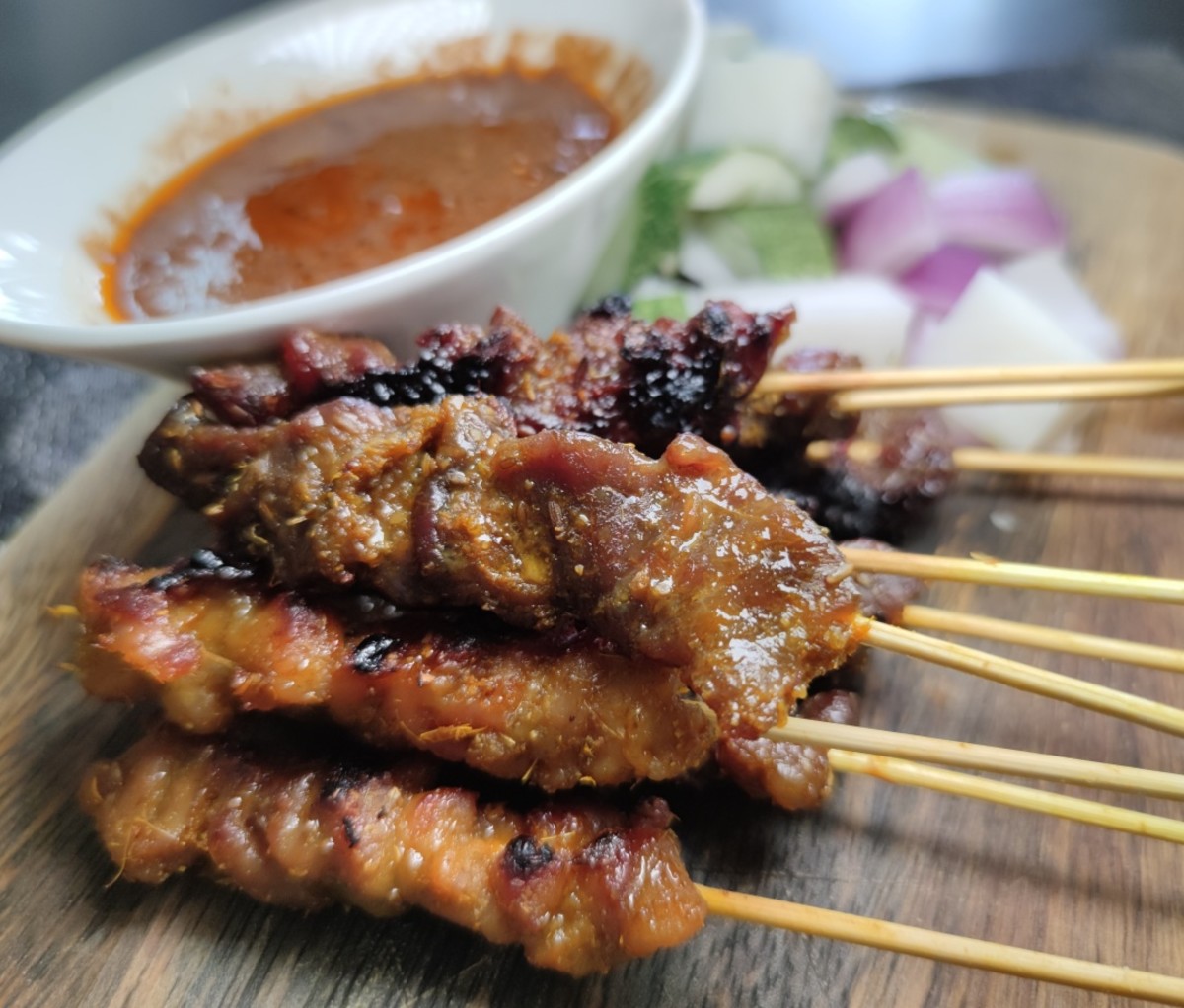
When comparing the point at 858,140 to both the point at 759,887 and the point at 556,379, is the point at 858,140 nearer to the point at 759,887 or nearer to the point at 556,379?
the point at 556,379

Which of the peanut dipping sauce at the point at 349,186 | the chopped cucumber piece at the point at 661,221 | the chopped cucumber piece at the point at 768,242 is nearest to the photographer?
the peanut dipping sauce at the point at 349,186

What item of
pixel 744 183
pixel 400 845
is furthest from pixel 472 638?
pixel 744 183

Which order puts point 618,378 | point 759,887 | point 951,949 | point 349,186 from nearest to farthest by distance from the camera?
point 951,949 → point 759,887 → point 618,378 → point 349,186

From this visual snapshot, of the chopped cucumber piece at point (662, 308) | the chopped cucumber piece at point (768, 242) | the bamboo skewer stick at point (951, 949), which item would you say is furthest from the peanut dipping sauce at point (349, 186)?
the bamboo skewer stick at point (951, 949)

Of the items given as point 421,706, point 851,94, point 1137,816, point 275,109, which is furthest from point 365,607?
point 851,94

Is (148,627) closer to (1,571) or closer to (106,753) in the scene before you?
(106,753)

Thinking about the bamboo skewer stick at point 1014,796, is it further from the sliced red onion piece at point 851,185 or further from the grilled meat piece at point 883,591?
the sliced red onion piece at point 851,185
